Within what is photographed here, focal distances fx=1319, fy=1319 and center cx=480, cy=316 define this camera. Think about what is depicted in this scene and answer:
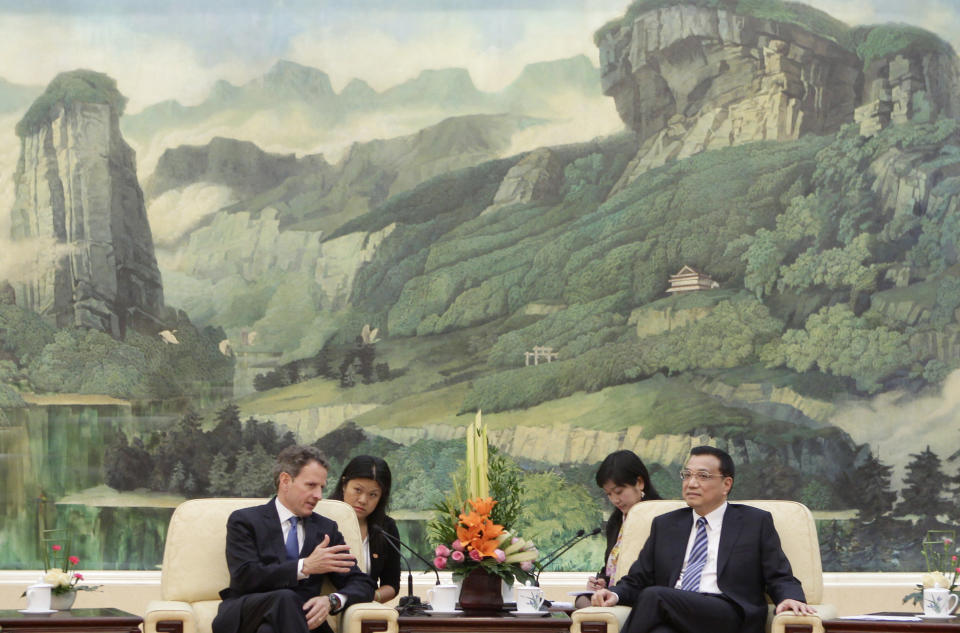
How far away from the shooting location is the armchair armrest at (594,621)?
4.93 meters

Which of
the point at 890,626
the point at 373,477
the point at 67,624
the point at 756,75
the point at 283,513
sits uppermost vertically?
the point at 756,75

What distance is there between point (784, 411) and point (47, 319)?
443cm

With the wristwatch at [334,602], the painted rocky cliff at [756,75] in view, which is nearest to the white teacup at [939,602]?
the wristwatch at [334,602]

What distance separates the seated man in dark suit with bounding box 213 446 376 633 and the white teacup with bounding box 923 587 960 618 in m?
2.14

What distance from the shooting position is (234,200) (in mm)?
8070

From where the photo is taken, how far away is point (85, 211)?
8031mm

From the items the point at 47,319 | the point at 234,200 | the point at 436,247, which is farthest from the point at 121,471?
the point at 436,247

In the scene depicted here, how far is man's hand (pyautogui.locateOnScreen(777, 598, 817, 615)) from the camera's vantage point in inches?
192

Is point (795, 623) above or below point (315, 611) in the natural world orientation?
below

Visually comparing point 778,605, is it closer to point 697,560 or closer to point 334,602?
point 697,560

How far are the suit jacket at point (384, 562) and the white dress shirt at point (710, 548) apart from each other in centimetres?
122

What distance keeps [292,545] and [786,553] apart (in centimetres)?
196

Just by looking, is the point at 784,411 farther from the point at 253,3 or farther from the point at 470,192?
the point at 253,3

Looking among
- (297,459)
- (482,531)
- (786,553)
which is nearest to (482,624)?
(482,531)
